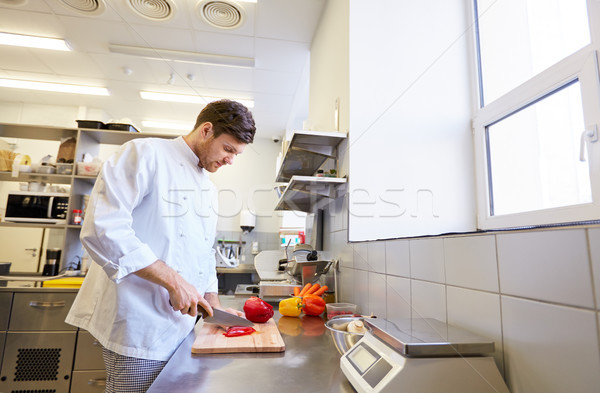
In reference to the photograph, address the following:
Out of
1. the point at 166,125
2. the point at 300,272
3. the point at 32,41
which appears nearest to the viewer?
the point at 300,272

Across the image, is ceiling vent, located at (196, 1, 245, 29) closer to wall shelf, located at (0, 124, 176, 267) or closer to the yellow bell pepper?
wall shelf, located at (0, 124, 176, 267)

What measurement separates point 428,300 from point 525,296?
289mm

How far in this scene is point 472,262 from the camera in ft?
2.16

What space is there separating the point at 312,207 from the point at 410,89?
41.7 inches

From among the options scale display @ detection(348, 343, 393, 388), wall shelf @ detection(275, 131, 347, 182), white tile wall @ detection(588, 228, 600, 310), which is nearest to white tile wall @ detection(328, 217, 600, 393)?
white tile wall @ detection(588, 228, 600, 310)

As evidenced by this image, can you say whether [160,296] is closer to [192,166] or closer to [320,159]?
[192,166]

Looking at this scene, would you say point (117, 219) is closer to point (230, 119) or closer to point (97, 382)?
point (230, 119)

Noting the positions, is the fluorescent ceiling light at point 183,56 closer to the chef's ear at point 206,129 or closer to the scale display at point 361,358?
the chef's ear at point 206,129

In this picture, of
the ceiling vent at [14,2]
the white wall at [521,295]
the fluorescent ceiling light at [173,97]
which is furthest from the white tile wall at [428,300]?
the fluorescent ceiling light at [173,97]

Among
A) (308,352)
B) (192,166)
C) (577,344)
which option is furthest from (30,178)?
(577,344)

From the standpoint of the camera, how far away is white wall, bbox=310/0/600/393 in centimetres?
45

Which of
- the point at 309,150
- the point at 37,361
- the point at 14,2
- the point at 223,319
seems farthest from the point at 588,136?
the point at 14,2

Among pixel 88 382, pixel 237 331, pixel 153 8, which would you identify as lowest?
pixel 88 382

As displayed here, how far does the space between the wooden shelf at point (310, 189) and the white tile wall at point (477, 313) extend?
0.85m
